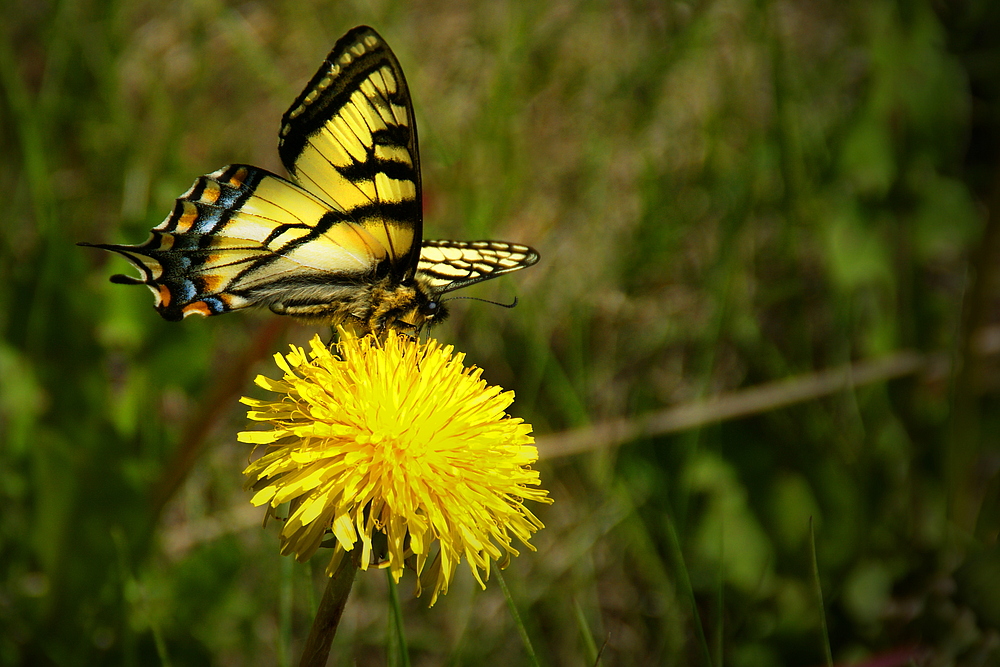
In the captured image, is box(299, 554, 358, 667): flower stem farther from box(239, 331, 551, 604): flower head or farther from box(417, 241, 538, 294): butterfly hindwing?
box(417, 241, 538, 294): butterfly hindwing

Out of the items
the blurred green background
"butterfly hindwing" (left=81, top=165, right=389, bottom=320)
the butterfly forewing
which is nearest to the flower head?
the blurred green background

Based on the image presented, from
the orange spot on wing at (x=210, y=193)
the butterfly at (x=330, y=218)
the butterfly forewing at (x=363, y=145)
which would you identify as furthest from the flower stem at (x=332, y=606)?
the orange spot on wing at (x=210, y=193)

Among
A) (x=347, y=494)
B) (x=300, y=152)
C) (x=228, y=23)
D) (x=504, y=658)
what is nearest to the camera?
(x=347, y=494)

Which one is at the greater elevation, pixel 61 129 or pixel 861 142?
pixel 61 129

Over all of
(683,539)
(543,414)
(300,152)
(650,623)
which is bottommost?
(650,623)

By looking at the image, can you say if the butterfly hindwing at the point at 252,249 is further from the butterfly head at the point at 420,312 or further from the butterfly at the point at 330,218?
the butterfly head at the point at 420,312

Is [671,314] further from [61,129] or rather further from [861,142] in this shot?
[61,129]

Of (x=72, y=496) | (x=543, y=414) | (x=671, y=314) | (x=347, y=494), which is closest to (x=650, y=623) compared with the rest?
(x=543, y=414)
